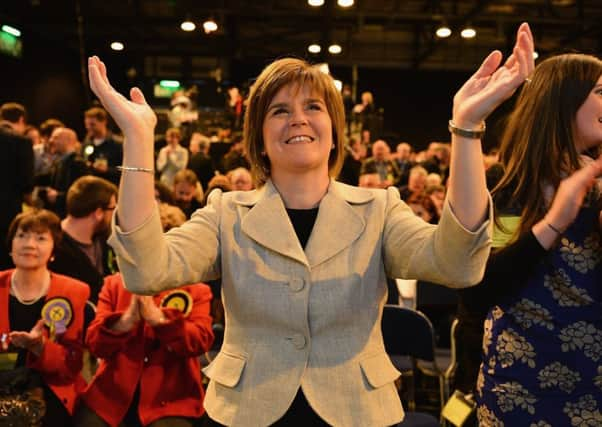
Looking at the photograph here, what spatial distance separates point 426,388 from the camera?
4.46 m

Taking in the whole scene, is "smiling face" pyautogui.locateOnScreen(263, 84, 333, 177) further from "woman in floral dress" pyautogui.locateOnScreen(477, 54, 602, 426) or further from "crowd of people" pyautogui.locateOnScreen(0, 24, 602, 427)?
"woman in floral dress" pyautogui.locateOnScreen(477, 54, 602, 426)

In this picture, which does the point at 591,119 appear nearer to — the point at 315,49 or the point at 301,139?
the point at 301,139

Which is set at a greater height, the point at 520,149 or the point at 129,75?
the point at 129,75

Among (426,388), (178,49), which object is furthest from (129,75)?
(426,388)

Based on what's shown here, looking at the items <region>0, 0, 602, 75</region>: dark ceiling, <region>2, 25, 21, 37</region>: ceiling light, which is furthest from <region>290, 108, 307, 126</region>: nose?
<region>2, 25, 21, 37</region>: ceiling light

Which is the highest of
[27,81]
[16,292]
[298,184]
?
[27,81]

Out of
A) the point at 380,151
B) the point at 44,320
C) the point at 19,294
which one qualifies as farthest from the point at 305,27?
the point at 44,320

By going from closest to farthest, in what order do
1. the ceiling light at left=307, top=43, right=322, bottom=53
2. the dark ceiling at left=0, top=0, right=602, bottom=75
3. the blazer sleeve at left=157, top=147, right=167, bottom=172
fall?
the blazer sleeve at left=157, top=147, right=167, bottom=172
the dark ceiling at left=0, top=0, right=602, bottom=75
the ceiling light at left=307, top=43, right=322, bottom=53

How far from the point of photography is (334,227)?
1.51 metres

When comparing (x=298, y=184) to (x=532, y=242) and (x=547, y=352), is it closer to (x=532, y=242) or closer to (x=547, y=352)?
(x=532, y=242)

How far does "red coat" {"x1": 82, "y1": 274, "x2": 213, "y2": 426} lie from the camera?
280cm

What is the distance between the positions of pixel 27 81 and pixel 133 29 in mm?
3450

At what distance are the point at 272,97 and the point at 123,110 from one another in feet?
1.19

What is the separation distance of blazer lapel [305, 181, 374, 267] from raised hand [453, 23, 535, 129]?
334 millimetres
